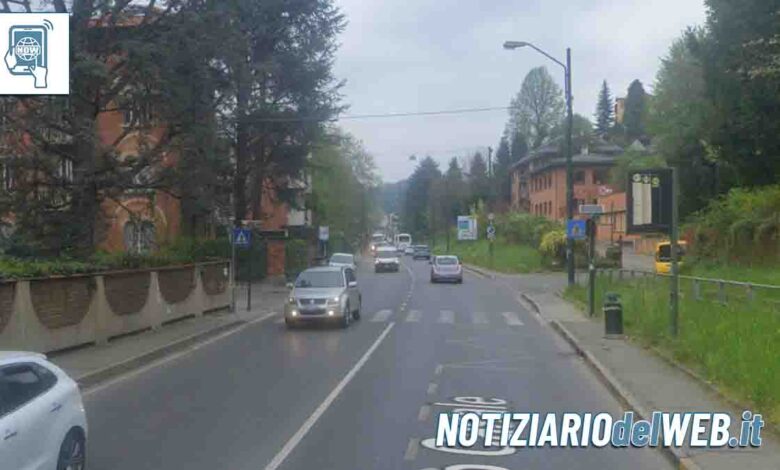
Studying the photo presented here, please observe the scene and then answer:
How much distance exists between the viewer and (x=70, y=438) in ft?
Answer: 28.5

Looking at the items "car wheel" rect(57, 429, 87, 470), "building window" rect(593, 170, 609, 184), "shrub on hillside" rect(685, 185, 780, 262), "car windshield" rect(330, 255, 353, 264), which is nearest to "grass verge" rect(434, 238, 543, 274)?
"building window" rect(593, 170, 609, 184)

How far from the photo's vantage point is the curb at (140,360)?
1638 centimetres

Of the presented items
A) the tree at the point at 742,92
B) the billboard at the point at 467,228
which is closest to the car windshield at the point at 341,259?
the tree at the point at 742,92

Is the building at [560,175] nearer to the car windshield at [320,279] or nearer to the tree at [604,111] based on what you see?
the tree at [604,111]

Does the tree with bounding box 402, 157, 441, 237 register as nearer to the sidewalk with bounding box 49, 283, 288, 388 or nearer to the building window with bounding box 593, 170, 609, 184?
the building window with bounding box 593, 170, 609, 184

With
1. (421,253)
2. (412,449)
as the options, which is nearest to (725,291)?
(412,449)

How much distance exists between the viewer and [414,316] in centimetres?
3108

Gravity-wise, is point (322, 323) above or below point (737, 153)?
below

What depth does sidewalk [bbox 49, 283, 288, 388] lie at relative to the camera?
17375 millimetres

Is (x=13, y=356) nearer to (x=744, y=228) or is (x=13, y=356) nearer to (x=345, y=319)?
(x=345, y=319)

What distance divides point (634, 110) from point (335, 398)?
130 meters

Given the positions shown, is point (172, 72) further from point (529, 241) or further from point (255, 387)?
point (529, 241)

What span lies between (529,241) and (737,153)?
38093 mm

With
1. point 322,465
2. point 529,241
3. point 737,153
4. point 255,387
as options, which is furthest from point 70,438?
point 529,241
